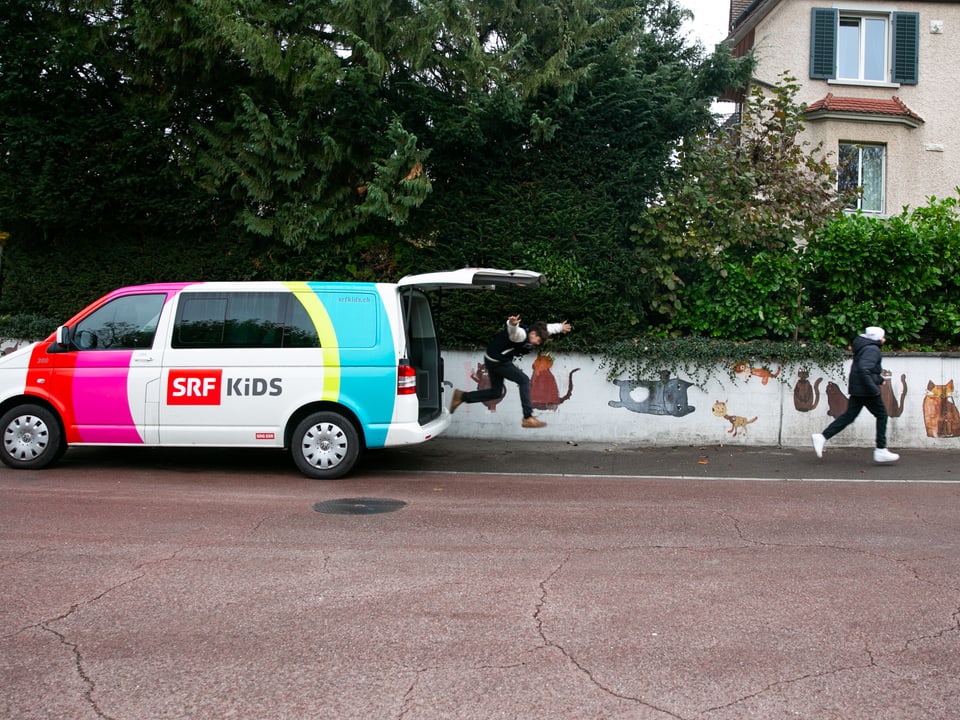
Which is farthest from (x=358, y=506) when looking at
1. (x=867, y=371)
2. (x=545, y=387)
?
(x=867, y=371)

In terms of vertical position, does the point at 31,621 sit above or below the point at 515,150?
below

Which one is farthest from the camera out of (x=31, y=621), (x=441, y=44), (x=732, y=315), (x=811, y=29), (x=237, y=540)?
(x=811, y=29)

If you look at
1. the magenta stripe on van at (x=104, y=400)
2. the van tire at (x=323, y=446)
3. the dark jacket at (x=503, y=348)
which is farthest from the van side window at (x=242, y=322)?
the dark jacket at (x=503, y=348)

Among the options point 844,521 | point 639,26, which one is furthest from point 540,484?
point 639,26

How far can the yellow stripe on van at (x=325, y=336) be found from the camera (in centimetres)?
857

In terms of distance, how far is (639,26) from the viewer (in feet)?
40.4

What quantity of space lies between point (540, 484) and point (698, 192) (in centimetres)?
559

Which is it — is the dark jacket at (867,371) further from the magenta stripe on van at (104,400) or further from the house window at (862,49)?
the house window at (862,49)

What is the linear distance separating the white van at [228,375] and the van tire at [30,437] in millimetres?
10

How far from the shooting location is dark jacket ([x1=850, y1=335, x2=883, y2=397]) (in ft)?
33.2

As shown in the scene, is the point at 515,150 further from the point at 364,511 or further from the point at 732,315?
the point at 364,511

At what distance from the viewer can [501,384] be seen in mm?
10781

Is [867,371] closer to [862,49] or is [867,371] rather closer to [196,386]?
[196,386]

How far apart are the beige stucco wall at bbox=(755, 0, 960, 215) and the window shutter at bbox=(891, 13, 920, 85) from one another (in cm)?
21
